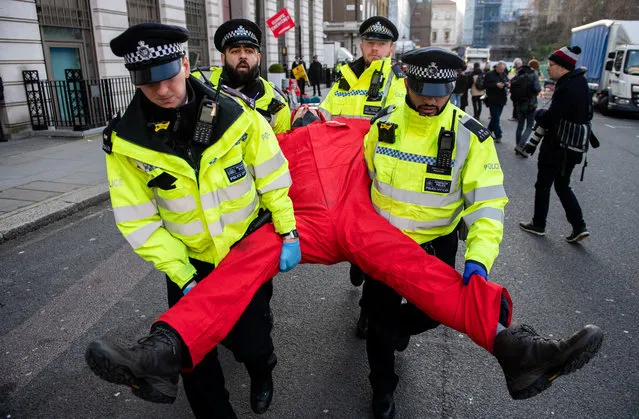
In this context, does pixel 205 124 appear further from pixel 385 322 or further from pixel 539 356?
pixel 539 356

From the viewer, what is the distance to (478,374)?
3172mm

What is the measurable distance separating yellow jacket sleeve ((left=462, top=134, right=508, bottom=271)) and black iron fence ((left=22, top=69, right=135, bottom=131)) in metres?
11.0

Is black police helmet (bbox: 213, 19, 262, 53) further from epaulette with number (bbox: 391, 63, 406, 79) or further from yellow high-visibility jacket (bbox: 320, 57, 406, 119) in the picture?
epaulette with number (bbox: 391, 63, 406, 79)

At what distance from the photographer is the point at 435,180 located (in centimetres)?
258

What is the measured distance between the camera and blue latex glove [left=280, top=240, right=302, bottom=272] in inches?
97.3

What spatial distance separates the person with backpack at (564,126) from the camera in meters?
5.24

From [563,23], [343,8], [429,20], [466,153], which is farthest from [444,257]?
[429,20]

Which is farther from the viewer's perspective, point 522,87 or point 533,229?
point 522,87

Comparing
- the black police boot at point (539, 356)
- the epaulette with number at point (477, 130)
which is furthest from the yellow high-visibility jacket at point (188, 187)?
the black police boot at point (539, 356)

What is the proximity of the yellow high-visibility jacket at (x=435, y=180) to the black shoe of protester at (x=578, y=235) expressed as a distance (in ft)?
11.0

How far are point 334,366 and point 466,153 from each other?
1639 mm

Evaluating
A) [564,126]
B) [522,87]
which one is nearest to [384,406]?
[564,126]

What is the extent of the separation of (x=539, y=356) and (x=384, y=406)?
3.24ft

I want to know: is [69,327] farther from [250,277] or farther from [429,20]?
[429,20]
